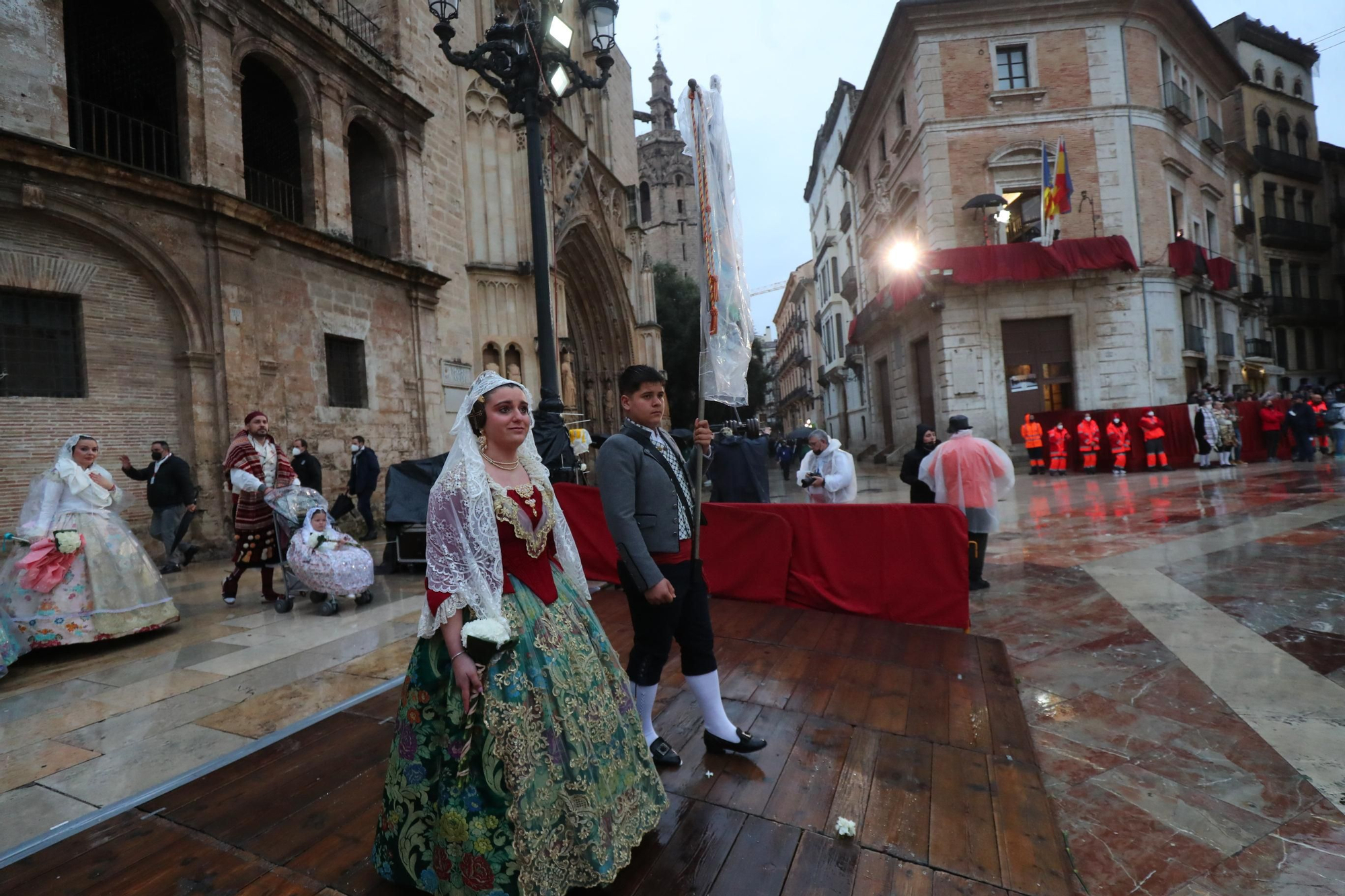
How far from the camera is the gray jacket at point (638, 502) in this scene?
8.85 ft

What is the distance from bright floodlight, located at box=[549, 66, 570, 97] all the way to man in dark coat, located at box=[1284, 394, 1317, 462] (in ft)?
57.5

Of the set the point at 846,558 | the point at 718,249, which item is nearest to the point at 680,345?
the point at 846,558

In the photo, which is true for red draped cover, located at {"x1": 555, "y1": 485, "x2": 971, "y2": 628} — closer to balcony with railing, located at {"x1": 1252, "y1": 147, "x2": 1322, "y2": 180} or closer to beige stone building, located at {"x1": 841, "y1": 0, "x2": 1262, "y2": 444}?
beige stone building, located at {"x1": 841, "y1": 0, "x2": 1262, "y2": 444}

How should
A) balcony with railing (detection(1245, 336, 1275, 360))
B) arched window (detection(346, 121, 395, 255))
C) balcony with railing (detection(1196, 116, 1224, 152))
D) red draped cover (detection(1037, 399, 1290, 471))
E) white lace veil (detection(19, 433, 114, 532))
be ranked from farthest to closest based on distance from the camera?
1. balcony with railing (detection(1245, 336, 1275, 360))
2. balcony with railing (detection(1196, 116, 1224, 152))
3. red draped cover (detection(1037, 399, 1290, 471))
4. arched window (detection(346, 121, 395, 255))
5. white lace veil (detection(19, 433, 114, 532))

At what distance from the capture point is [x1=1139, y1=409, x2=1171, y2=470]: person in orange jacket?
604 inches

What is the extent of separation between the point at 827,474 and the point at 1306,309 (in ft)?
121

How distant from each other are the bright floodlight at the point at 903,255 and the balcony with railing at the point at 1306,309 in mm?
20416

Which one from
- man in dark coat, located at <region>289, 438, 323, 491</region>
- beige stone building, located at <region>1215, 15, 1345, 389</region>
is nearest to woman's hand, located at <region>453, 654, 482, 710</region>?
man in dark coat, located at <region>289, 438, 323, 491</region>

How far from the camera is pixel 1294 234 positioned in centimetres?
2992

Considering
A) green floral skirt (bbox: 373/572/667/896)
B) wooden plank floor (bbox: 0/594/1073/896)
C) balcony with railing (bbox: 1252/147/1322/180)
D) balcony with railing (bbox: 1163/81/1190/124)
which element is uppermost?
balcony with railing (bbox: 1252/147/1322/180)

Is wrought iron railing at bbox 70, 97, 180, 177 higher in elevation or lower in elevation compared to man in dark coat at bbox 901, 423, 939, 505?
higher

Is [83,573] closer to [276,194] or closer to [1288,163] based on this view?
[276,194]

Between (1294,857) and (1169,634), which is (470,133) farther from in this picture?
(1294,857)

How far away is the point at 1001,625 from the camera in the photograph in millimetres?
4922
